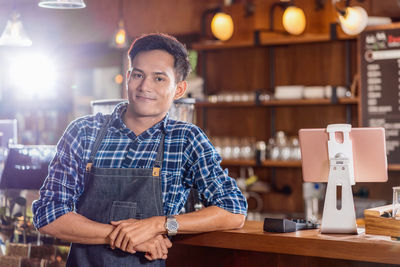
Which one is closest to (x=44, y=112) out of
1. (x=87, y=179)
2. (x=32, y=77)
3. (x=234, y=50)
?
(x=32, y=77)

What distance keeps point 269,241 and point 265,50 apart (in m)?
3.53

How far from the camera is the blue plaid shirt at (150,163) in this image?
2.22 m

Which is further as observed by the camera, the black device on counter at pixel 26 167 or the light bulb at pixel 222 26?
the light bulb at pixel 222 26

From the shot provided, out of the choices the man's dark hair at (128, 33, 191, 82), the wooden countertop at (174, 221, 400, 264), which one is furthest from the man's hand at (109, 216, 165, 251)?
the man's dark hair at (128, 33, 191, 82)

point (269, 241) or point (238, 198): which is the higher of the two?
point (238, 198)

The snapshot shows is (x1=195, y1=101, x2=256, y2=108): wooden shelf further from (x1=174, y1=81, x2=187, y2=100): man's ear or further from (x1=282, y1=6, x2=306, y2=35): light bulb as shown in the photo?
(x1=174, y1=81, x2=187, y2=100): man's ear

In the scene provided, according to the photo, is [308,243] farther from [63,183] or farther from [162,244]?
[63,183]

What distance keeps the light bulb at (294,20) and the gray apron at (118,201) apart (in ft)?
9.85

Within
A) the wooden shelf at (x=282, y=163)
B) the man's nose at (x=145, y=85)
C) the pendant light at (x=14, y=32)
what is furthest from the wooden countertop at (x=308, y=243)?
the wooden shelf at (x=282, y=163)

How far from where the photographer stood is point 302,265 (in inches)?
95.1

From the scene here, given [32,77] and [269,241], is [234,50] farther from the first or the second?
[269,241]

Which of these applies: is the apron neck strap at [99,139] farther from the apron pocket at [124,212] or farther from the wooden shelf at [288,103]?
the wooden shelf at [288,103]

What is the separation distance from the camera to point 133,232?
2104 mm

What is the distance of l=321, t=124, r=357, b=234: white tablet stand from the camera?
2.42 m
